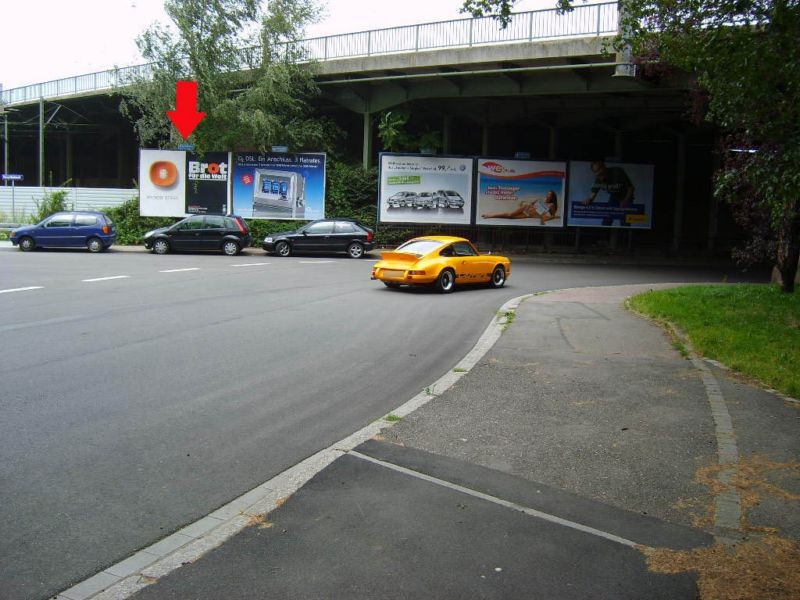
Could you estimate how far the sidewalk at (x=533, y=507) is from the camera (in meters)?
3.94

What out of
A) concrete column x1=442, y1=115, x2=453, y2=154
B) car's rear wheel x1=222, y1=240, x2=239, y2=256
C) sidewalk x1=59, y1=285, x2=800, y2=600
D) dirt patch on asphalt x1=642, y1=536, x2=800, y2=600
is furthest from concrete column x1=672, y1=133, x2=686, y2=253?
dirt patch on asphalt x1=642, y1=536, x2=800, y2=600

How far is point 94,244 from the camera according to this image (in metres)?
29.8

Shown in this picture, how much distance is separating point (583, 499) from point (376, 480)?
1392 millimetres

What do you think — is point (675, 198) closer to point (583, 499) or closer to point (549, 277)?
point (549, 277)

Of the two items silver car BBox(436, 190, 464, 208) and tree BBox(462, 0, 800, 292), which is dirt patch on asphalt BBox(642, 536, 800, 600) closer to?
tree BBox(462, 0, 800, 292)

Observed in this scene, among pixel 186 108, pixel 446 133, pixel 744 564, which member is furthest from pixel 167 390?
pixel 446 133

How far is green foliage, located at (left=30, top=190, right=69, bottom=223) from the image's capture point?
3662 centimetres

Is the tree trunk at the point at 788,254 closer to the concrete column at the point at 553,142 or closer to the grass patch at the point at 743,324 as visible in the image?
the grass patch at the point at 743,324

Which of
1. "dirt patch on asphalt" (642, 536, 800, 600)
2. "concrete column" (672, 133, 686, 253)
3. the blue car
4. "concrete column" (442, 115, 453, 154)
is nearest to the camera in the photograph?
"dirt patch on asphalt" (642, 536, 800, 600)

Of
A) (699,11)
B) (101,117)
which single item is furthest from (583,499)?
(101,117)

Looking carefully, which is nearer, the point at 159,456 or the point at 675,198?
the point at 159,456

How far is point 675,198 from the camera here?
40.8 m

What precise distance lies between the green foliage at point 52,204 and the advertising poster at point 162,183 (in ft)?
14.2

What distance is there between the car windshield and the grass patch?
5.09 meters
